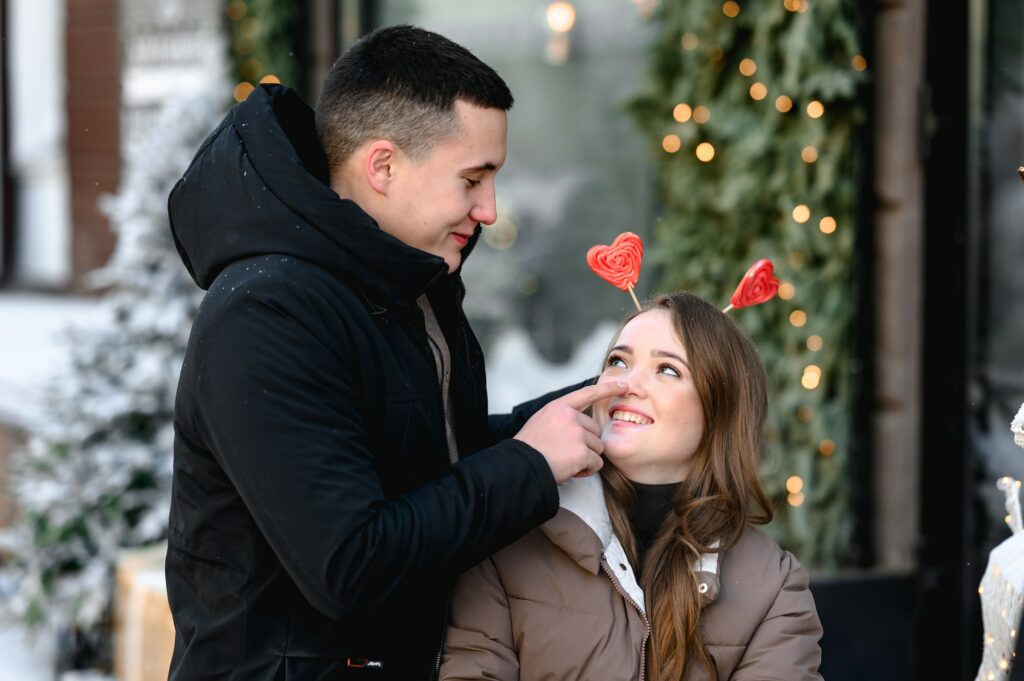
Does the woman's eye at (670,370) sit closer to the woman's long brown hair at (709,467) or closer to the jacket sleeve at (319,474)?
the woman's long brown hair at (709,467)

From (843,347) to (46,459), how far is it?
3.51 metres

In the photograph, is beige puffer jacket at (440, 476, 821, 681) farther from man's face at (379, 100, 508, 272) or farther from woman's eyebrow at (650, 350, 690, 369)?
man's face at (379, 100, 508, 272)

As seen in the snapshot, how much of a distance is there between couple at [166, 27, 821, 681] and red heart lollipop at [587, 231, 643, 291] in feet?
0.42

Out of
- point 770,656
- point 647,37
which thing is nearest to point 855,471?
point 647,37

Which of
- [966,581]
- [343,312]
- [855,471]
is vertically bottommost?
[966,581]

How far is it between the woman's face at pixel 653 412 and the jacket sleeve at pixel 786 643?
0.35 meters

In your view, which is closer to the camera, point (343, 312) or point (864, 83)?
point (343, 312)

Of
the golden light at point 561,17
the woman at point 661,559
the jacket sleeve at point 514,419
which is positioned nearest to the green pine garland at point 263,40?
the golden light at point 561,17

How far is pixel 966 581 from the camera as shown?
457 centimetres

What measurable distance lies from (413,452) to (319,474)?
0.34m

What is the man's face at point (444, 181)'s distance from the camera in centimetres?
247

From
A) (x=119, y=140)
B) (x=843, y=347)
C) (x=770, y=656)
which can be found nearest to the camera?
(x=770, y=656)

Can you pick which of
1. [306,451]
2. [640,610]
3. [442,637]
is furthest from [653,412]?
[306,451]

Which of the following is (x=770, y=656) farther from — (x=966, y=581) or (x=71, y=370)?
(x=71, y=370)
